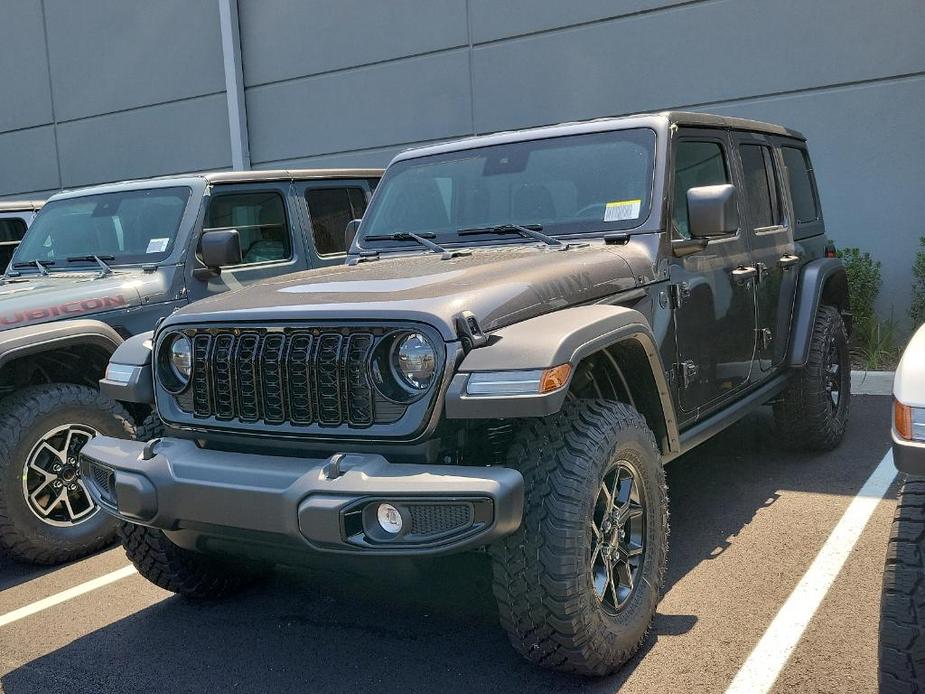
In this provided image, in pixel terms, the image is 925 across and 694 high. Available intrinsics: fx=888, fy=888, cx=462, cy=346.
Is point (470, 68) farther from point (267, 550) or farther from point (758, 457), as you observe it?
point (267, 550)

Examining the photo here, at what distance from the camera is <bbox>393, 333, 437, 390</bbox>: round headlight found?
2.75 meters

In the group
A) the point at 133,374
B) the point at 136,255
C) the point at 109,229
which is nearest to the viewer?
the point at 133,374

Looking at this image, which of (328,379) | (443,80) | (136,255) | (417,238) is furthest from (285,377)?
(443,80)

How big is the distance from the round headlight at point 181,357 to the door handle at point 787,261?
324 cm

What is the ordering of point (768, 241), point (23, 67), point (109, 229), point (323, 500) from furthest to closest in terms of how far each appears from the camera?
1. point (23, 67)
2. point (109, 229)
3. point (768, 241)
4. point (323, 500)

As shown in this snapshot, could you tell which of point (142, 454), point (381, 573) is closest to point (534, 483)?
point (381, 573)

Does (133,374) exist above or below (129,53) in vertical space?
below

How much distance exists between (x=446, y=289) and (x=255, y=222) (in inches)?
119

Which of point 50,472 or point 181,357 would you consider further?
point 50,472

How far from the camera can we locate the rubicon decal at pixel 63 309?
4344 mm

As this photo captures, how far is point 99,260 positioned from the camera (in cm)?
532

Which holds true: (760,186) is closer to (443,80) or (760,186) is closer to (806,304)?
(806,304)

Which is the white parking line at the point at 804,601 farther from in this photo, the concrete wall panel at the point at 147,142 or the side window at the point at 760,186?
the concrete wall panel at the point at 147,142

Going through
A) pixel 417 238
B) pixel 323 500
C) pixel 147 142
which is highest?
pixel 147 142
